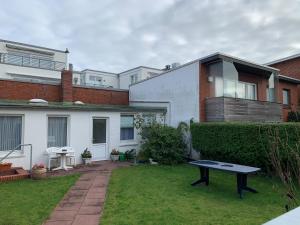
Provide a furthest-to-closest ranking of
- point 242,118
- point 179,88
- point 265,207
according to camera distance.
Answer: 1. point 179,88
2. point 242,118
3. point 265,207

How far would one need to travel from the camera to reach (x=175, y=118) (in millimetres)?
15133

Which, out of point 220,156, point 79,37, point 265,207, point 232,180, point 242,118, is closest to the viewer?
point 265,207

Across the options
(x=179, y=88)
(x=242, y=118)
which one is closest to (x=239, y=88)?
(x=242, y=118)

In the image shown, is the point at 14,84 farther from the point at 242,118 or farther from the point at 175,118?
the point at 242,118

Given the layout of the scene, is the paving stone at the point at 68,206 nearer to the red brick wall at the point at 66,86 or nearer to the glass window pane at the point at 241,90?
the red brick wall at the point at 66,86

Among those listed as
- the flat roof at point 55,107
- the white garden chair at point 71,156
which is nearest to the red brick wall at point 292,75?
the flat roof at point 55,107

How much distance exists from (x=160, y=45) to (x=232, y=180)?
588 inches

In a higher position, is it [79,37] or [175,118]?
[79,37]

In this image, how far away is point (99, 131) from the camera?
1379 cm

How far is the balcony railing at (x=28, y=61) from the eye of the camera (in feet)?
83.0

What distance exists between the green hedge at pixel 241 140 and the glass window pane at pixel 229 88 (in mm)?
2816

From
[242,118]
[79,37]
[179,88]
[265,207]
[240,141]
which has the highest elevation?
[79,37]

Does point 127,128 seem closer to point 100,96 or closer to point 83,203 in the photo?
point 100,96

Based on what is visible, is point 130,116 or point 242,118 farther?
point 130,116
